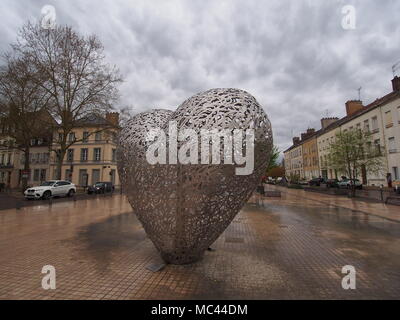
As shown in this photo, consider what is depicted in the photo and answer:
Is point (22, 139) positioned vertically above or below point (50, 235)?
above

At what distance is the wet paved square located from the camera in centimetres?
361

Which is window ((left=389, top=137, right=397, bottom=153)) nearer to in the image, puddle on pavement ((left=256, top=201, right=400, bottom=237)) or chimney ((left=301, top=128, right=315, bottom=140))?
puddle on pavement ((left=256, top=201, right=400, bottom=237))

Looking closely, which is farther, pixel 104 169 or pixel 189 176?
pixel 104 169

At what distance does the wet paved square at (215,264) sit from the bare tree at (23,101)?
15.5m

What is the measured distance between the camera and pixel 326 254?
17.8 ft

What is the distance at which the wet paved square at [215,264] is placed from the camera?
361cm

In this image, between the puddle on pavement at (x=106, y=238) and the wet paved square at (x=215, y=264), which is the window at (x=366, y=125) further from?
the puddle on pavement at (x=106, y=238)

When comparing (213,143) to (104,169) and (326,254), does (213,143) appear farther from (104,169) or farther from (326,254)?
(104,169)

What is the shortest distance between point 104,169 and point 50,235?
103 ft

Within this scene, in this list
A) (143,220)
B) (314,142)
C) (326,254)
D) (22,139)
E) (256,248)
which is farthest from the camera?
(314,142)

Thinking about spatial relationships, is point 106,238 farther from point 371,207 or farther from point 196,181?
point 371,207

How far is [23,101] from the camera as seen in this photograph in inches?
787

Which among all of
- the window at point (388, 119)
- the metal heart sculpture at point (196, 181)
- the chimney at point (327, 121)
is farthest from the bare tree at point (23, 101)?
the chimney at point (327, 121)

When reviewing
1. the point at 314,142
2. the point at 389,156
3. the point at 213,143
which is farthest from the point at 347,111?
the point at 213,143
